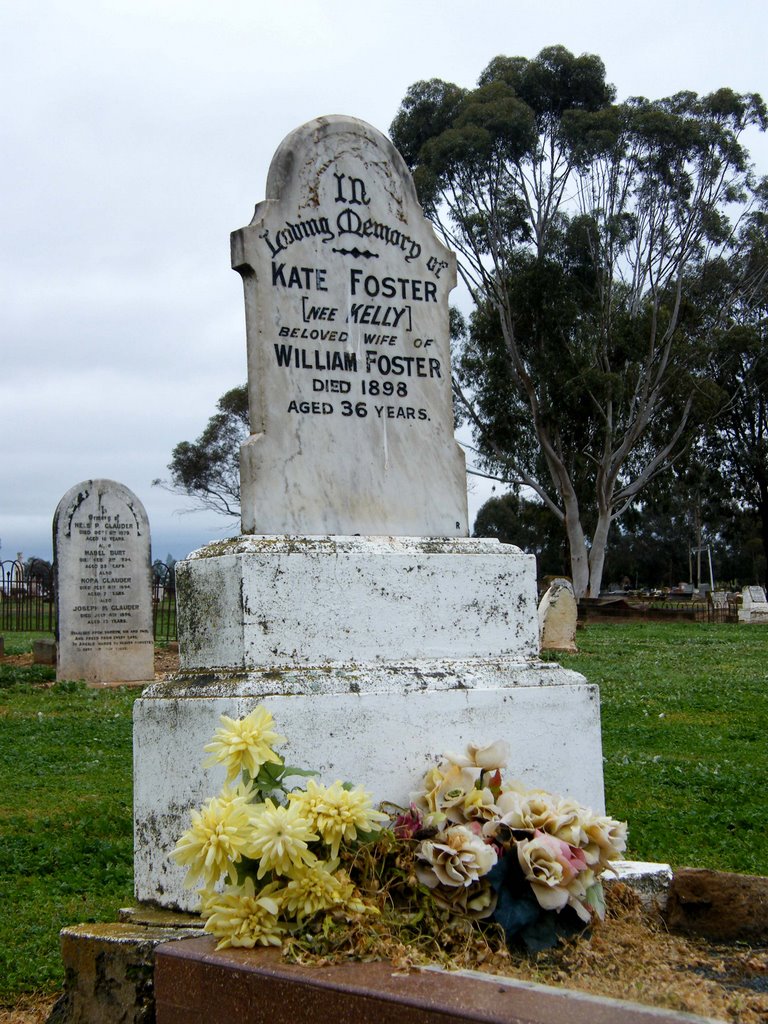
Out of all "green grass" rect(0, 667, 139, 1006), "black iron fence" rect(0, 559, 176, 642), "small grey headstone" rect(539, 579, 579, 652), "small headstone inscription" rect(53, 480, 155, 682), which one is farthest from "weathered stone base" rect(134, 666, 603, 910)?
"black iron fence" rect(0, 559, 176, 642)

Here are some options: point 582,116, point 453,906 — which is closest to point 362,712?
point 453,906

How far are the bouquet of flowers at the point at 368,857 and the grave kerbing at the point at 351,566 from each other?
1.21 ft

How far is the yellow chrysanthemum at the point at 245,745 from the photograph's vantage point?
308 centimetres

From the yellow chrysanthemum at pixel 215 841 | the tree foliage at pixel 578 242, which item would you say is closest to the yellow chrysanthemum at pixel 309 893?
the yellow chrysanthemum at pixel 215 841

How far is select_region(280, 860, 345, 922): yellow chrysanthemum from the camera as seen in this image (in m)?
2.85

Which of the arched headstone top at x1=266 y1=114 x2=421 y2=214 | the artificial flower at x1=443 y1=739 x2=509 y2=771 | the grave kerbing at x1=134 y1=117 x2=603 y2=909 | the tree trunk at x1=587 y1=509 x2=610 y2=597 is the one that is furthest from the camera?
the tree trunk at x1=587 y1=509 x2=610 y2=597

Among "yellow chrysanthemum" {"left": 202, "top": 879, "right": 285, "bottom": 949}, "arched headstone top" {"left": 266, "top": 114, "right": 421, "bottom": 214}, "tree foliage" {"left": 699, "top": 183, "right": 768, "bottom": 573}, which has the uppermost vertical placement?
"tree foliage" {"left": 699, "top": 183, "right": 768, "bottom": 573}

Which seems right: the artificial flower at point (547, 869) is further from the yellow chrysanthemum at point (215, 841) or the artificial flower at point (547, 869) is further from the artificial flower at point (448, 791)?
the yellow chrysanthemum at point (215, 841)

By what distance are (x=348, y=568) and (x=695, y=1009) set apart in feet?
5.98

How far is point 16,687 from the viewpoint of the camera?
1273cm

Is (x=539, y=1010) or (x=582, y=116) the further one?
(x=582, y=116)

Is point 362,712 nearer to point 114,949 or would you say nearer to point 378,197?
point 114,949

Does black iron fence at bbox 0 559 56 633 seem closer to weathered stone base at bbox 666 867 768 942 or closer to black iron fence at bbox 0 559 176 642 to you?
black iron fence at bbox 0 559 176 642

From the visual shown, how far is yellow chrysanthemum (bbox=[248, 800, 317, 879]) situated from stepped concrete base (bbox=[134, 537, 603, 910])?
25.6 inches
